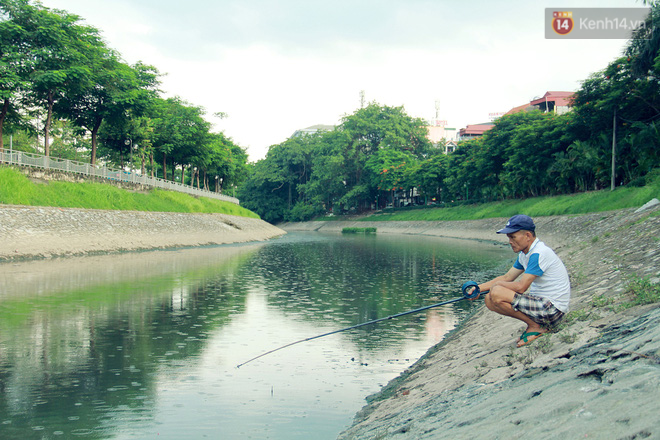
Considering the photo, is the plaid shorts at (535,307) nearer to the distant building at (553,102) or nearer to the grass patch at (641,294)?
the grass patch at (641,294)

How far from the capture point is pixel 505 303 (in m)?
6.36

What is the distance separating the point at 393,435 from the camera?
470cm

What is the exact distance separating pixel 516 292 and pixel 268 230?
177 feet

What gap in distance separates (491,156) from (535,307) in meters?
53.9

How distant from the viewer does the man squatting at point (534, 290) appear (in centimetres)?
633

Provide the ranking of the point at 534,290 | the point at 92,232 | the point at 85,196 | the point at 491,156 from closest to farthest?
the point at 534,290 → the point at 92,232 → the point at 85,196 → the point at 491,156

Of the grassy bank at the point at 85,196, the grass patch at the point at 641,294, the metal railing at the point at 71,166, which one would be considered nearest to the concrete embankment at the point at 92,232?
the grassy bank at the point at 85,196

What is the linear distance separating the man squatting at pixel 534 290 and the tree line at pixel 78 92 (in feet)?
98.6

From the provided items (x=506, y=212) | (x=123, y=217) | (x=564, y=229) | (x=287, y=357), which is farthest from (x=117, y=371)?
(x=506, y=212)

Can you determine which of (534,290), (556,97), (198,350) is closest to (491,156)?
(556,97)

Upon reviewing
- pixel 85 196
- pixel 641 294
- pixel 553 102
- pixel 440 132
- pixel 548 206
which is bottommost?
pixel 641 294

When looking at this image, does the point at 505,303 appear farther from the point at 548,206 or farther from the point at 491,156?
the point at 491,156

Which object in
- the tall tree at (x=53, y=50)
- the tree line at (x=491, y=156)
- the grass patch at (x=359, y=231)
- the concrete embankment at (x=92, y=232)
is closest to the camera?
the concrete embankment at (x=92, y=232)

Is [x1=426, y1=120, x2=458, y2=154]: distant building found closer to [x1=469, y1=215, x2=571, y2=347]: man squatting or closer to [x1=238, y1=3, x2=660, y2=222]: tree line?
[x1=238, y1=3, x2=660, y2=222]: tree line
